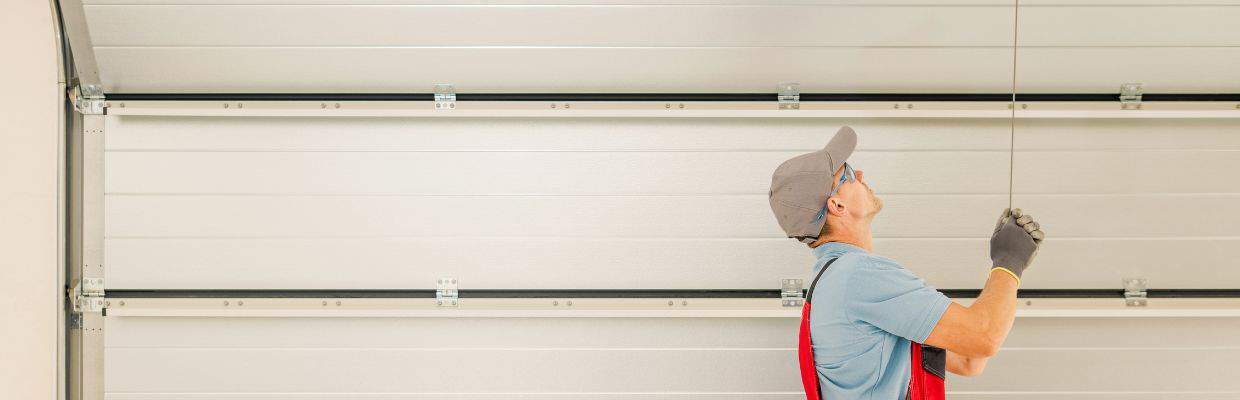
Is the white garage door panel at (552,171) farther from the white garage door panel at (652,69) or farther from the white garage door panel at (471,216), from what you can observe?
the white garage door panel at (652,69)

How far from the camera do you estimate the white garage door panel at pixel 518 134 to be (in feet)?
10.2

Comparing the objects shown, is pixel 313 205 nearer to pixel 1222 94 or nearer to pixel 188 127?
pixel 188 127

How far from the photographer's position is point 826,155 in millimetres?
2133

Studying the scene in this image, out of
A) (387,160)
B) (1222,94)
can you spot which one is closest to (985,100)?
(1222,94)

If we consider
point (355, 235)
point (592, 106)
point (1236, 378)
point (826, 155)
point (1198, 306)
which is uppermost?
point (592, 106)

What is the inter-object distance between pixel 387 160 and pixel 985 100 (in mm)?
2519

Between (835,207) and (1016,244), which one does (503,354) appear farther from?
(1016,244)

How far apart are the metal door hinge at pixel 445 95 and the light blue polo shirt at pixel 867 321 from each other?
1.69 m

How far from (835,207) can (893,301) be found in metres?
0.31

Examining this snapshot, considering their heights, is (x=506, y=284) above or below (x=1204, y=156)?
below

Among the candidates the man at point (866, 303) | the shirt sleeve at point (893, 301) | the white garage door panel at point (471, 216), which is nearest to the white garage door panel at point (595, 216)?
the white garage door panel at point (471, 216)
